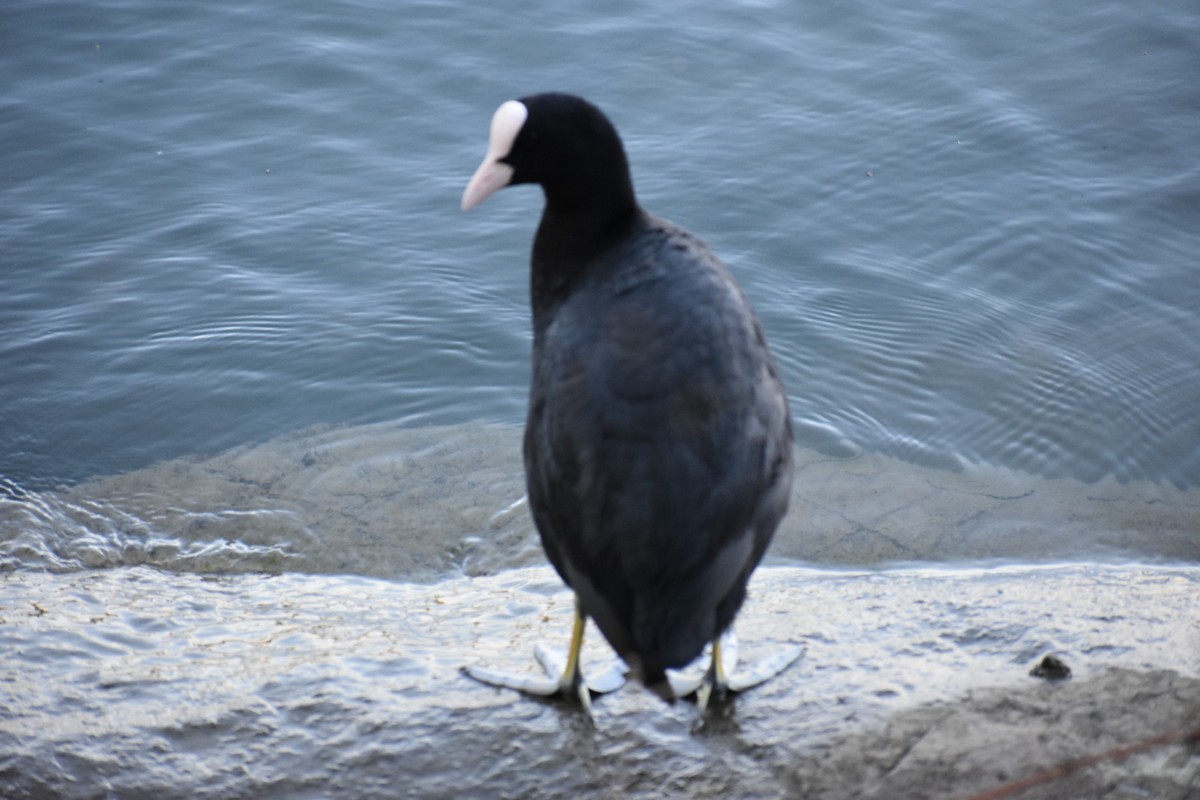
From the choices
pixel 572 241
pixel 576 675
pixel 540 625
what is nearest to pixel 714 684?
pixel 576 675

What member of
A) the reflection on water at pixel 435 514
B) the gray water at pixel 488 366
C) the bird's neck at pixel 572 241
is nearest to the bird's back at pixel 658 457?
the bird's neck at pixel 572 241

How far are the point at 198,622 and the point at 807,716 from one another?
1.86 m

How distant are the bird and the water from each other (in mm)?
2739

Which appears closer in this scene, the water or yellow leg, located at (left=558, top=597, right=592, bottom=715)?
yellow leg, located at (left=558, top=597, right=592, bottom=715)

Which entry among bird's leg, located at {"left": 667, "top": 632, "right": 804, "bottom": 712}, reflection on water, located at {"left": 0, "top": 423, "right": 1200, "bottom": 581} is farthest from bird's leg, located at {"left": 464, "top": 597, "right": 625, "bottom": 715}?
reflection on water, located at {"left": 0, "top": 423, "right": 1200, "bottom": 581}

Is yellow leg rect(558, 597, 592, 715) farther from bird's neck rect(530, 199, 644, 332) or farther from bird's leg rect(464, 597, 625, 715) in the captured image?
A: bird's neck rect(530, 199, 644, 332)

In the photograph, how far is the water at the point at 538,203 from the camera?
598 centimetres

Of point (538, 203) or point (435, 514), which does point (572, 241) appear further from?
point (538, 203)

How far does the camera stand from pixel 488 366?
20.1 feet

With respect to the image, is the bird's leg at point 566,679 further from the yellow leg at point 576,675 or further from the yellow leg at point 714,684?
the yellow leg at point 714,684

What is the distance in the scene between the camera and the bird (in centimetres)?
Answer: 258

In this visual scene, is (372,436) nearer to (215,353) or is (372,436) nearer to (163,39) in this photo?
(215,353)

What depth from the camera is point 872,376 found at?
6.16m

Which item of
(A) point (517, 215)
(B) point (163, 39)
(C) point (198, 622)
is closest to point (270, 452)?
(C) point (198, 622)
